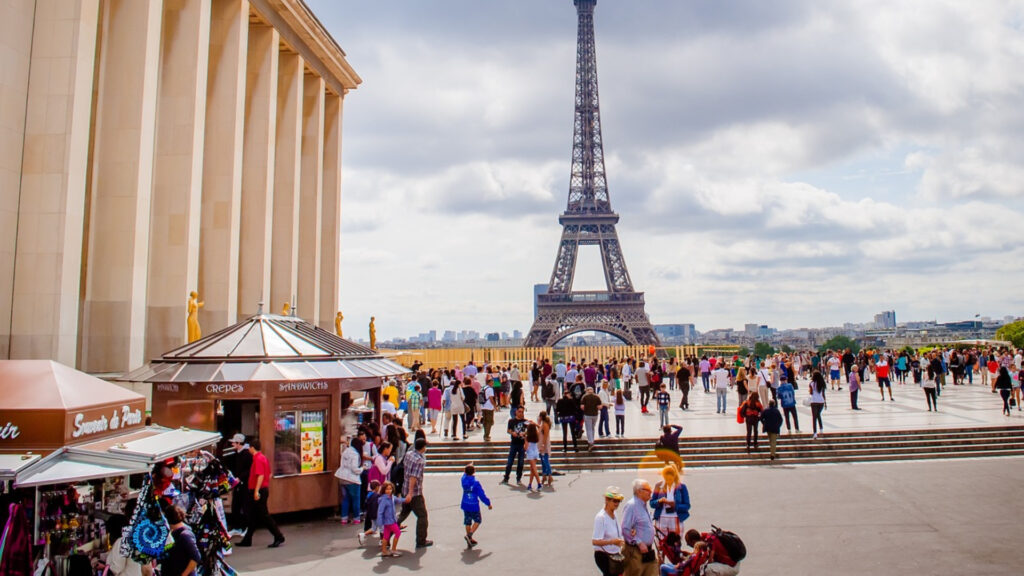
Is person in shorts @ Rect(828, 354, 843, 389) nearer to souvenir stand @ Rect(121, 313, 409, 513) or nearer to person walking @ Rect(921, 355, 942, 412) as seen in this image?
person walking @ Rect(921, 355, 942, 412)

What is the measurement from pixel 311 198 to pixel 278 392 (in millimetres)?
21526

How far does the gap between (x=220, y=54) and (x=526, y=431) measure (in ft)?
56.6

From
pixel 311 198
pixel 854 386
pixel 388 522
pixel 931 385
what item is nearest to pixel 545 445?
pixel 388 522

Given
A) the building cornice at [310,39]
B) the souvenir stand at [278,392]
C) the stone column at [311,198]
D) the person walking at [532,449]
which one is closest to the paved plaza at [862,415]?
the person walking at [532,449]

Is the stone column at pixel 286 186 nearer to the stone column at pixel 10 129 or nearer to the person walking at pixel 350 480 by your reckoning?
the stone column at pixel 10 129

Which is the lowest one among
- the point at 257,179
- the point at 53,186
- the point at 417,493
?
the point at 417,493

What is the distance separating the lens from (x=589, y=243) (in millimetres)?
80750

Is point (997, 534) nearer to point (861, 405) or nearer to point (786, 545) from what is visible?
point (786, 545)

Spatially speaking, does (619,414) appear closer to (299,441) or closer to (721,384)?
(721,384)

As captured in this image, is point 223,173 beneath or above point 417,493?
above

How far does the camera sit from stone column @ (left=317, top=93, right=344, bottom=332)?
35.1 m

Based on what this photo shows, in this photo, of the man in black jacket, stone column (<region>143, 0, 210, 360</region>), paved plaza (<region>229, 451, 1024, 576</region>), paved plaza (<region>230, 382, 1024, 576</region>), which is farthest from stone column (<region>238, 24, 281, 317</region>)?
the man in black jacket

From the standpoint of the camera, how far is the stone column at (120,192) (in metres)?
17.9

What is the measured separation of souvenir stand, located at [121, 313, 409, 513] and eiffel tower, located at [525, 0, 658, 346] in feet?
195
